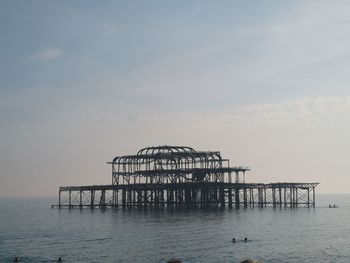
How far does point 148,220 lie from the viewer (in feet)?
335

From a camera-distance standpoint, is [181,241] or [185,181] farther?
[185,181]

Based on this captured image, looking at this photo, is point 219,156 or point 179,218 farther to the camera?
point 219,156

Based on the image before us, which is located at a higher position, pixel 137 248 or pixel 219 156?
pixel 219 156

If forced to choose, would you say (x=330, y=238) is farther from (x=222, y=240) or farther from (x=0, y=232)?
(x=0, y=232)

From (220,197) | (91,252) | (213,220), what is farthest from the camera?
(220,197)

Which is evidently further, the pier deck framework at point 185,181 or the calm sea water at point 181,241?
the pier deck framework at point 185,181

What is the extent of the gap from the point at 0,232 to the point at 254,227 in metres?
43.4

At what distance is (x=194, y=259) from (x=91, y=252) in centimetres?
1336

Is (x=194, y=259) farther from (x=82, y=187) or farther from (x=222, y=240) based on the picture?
(x=82, y=187)

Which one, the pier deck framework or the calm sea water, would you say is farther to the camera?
the pier deck framework

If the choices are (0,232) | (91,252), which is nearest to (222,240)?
(91,252)

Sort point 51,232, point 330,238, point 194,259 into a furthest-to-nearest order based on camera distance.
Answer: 1. point 51,232
2. point 330,238
3. point 194,259

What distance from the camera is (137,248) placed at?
64.2 meters

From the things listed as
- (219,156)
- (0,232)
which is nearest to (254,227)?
(0,232)
